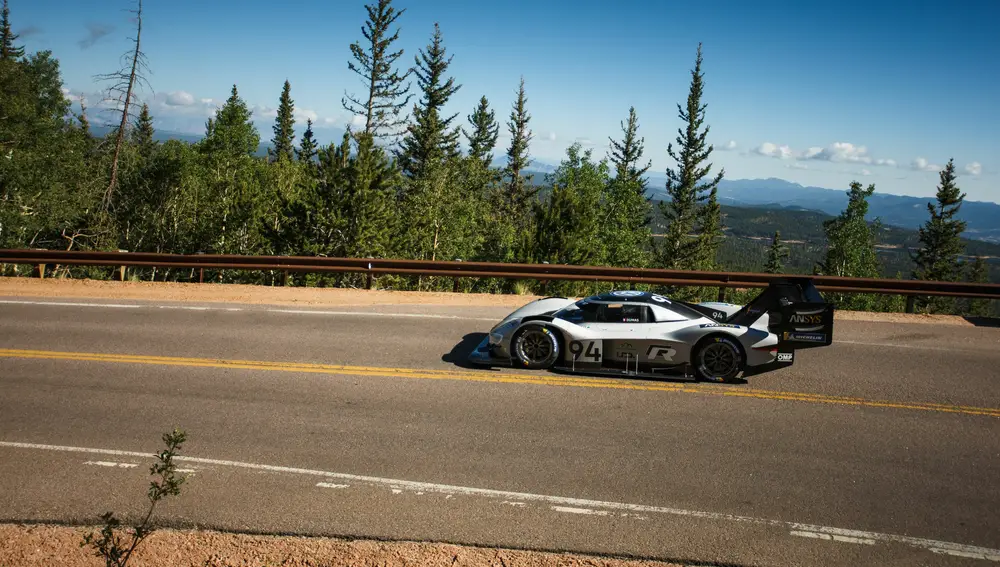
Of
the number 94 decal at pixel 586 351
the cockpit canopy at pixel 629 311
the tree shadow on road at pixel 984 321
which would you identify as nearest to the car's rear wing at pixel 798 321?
the cockpit canopy at pixel 629 311

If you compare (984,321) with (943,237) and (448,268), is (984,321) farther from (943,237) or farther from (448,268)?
(943,237)

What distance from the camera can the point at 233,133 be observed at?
215ft

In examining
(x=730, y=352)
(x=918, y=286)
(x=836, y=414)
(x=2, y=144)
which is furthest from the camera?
(x=2, y=144)

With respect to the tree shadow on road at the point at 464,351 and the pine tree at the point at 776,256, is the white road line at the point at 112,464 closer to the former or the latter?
the tree shadow on road at the point at 464,351

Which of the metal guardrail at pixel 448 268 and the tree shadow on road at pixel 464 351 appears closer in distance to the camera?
the tree shadow on road at pixel 464 351

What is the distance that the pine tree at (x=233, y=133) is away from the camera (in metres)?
64.6

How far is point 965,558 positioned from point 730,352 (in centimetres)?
460

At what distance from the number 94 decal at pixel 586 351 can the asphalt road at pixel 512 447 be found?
50 centimetres

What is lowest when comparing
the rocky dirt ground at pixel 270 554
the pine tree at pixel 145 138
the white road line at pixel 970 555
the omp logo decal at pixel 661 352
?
the rocky dirt ground at pixel 270 554

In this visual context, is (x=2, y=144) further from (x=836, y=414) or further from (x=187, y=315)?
(x=836, y=414)

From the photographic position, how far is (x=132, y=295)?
54.6 feet

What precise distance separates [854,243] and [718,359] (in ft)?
205

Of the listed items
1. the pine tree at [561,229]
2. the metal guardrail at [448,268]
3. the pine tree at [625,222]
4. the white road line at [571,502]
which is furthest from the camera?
the pine tree at [625,222]

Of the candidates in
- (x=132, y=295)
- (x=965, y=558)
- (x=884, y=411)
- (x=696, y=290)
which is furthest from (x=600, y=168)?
(x=965, y=558)
